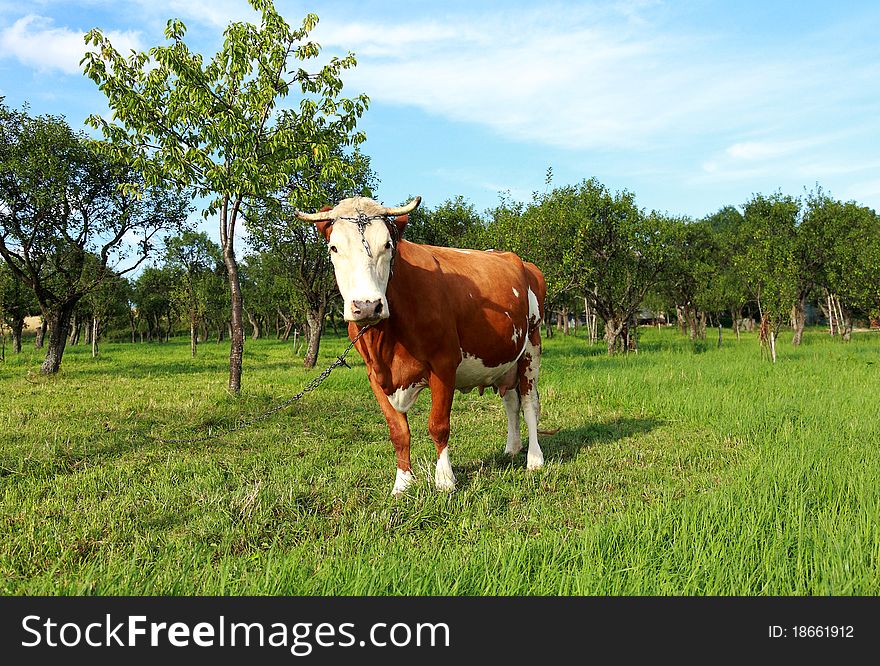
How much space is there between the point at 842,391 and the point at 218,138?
1245 cm

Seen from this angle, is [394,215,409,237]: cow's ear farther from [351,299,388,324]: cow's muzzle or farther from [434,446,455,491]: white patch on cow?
[434,446,455,491]: white patch on cow

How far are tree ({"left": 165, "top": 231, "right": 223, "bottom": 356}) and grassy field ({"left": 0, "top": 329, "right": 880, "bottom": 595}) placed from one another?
27765 mm

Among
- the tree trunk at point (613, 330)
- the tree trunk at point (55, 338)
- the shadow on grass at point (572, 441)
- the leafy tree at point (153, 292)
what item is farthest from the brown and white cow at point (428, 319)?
the leafy tree at point (153, 292)

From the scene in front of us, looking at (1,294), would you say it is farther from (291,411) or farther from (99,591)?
(99,591)

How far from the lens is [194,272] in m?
39.5

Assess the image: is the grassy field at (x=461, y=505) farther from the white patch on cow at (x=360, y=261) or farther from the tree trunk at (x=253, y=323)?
the tree trunk at (x=253, y=323)

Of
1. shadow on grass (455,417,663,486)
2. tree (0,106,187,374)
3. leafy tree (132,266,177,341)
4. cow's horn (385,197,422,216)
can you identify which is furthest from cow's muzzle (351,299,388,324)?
leafy tree (132,266,177,341)

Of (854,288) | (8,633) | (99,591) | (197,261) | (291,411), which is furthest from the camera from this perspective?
(197,261)

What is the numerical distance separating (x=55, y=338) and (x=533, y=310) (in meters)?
17.8

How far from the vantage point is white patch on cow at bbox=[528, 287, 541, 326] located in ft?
20.9

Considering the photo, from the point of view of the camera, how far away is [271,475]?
5.33 meters

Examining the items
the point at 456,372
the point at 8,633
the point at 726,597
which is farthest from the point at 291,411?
the point at 726,597

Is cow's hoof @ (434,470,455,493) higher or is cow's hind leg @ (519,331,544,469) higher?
cow's hind leg @ (519,331,544,469)

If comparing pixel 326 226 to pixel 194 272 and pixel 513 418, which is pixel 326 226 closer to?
pixel 513 418
